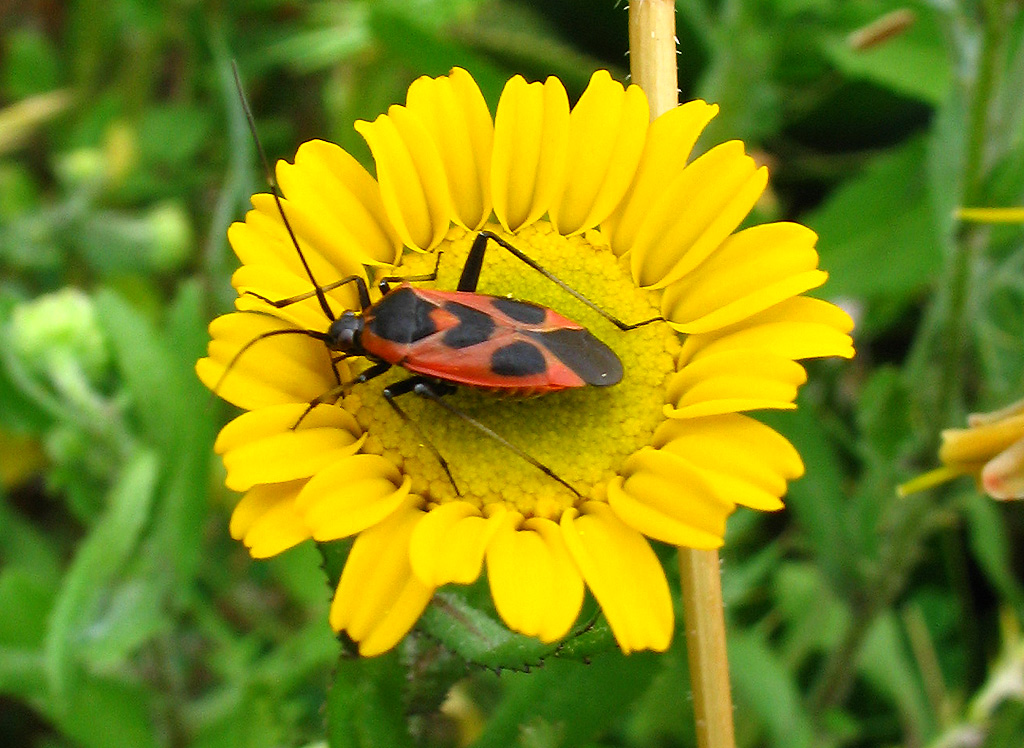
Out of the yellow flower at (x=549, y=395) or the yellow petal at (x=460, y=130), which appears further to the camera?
the yellow petal at (x=460, y=130)

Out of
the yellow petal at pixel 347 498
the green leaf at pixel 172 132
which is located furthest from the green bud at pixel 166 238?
the yellow petal at pixel 347 498

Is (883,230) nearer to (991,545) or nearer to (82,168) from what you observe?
(991,545)

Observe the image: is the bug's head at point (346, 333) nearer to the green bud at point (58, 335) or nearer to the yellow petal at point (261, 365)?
the yellow petal at point (261, 365)

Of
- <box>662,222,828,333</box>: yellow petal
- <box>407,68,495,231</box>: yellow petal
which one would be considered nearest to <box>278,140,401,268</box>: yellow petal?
<box>407,68,495,231</box>: yellow petal

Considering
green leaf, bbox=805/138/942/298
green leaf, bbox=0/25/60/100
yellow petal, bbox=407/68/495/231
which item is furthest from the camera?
green leaf, bbox=0/25/60/100

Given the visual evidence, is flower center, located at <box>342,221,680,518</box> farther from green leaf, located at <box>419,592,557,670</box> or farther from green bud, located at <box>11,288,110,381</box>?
green bud, located at <box>11,288,110,381</box>

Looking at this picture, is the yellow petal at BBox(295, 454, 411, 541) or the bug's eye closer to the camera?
the yellow petal at BBox(295, 454, 411, 541)
